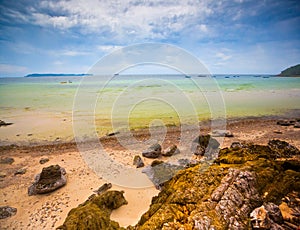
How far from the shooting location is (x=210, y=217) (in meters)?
3.39

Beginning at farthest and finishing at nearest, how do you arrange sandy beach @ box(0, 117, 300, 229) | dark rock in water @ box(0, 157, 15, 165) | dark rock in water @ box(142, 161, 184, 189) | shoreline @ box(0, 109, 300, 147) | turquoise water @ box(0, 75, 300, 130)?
turquoise water @ box(0, 75, 300, 130)
shoreline @ box(0, 109, 300, 147)
dark rock in water @ box(0, 157, 15, 165)
dark rock in water @ box(142, 161, 184, 189)
sandy beach @ box(0, 117, 300, 229)

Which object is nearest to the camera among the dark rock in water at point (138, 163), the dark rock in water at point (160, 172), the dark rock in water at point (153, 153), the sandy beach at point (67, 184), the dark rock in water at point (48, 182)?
the sandy beach at point (67, 184)

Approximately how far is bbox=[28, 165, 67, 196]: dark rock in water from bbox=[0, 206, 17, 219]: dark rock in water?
1098mm

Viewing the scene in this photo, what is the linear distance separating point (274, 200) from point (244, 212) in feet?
3.21

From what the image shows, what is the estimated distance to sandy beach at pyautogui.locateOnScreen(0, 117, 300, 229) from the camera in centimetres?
687

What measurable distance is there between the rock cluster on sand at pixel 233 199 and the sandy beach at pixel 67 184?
2502mm

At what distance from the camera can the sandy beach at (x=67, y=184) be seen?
6.87 meters

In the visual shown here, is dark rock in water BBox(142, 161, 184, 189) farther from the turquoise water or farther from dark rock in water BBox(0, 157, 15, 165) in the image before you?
the turquoise water

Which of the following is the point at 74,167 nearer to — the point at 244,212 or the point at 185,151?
the point at 185,151

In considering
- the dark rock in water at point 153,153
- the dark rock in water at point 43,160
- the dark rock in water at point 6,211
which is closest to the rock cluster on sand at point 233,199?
the dark rock in water at point 6,211

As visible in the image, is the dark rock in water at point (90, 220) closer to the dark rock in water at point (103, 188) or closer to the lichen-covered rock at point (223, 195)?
the lichen-covered rock at point (223, 195)

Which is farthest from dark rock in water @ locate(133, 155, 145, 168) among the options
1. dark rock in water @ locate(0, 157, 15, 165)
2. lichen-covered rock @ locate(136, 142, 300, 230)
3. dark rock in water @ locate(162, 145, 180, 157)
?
dark rock in water @ locate(0, 157, 15, 165)

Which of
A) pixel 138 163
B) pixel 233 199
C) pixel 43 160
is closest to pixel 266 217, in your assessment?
pixel 233 199

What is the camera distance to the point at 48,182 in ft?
28.8
